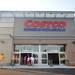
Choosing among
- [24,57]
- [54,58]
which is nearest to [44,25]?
[54,58]

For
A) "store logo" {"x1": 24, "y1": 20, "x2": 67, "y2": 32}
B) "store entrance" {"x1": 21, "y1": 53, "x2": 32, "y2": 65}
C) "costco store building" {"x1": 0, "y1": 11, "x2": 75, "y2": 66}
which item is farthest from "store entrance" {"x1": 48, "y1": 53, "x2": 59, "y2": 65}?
"store logo" {"x1": 24, "y1": 20, "x2": 67, "y2": 32}

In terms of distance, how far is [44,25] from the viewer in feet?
115

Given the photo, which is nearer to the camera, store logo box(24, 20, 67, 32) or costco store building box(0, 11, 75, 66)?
costco store building box(0, 11, 75, 66)

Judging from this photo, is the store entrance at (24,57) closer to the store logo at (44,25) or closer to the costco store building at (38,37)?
the costco store building at (38,37)

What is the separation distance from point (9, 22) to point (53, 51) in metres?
7.25

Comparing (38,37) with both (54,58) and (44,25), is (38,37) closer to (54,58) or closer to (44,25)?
(44,25)

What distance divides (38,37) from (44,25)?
6.37 ft

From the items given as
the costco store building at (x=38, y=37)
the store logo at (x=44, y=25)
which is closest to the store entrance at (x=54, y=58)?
the costco store building at (x=38, y=37)

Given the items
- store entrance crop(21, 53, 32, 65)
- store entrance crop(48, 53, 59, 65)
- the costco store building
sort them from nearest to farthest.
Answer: the costco store building → store entrance crop(21, 53, 32, 65) → store entrance crop(48, 53, 59, 65)

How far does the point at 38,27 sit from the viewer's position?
35062mm

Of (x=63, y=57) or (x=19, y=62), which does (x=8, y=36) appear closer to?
(x=19, y=62)

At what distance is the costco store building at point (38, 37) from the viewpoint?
113 feet

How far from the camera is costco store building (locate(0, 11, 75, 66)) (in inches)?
1355

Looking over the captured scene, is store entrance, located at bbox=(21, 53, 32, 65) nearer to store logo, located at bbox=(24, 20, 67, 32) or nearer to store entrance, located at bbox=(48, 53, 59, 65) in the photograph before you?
store entrance, located at bbox=(48, 53, 59, 65)
